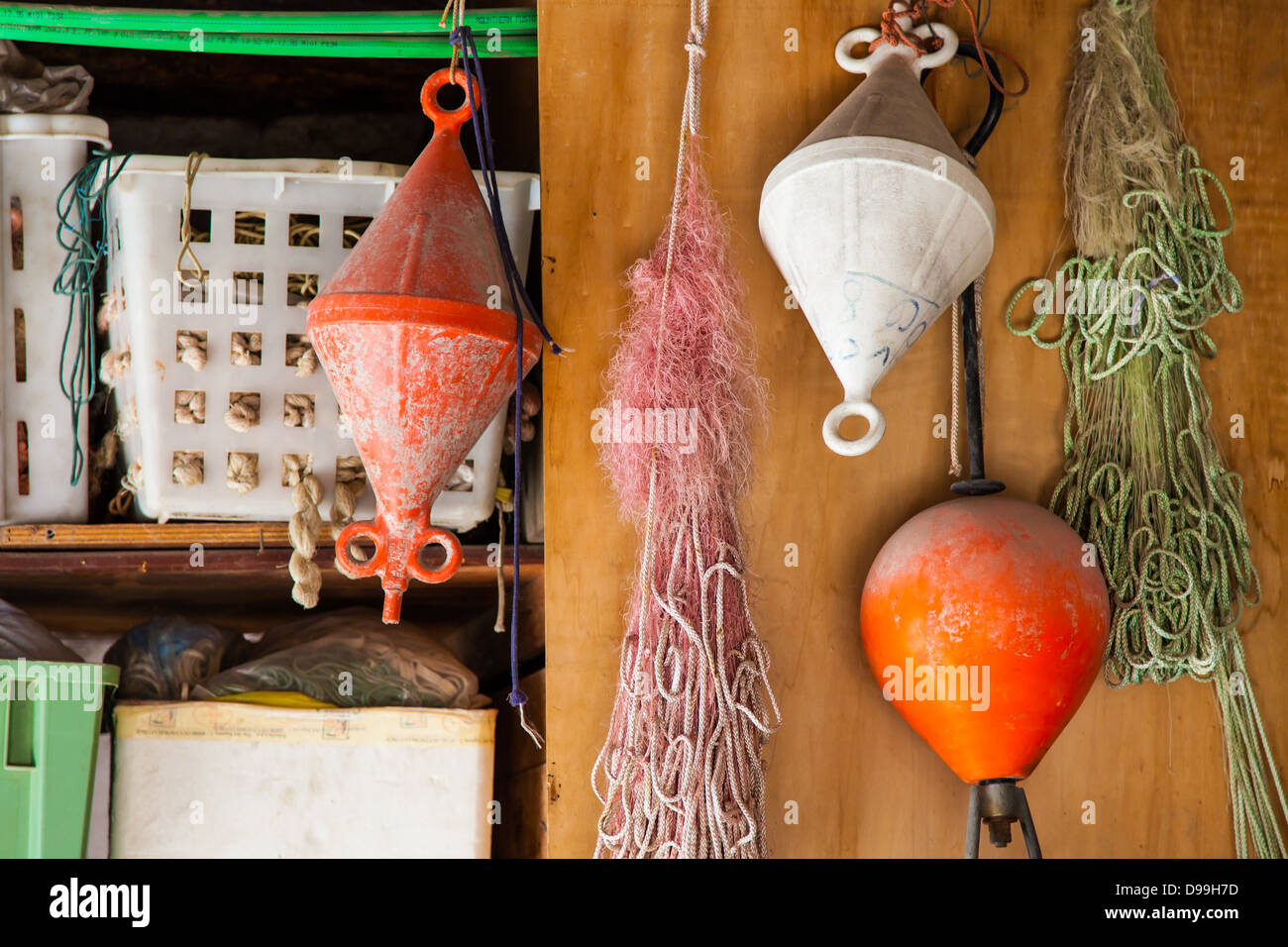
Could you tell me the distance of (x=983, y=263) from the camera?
1.51 m

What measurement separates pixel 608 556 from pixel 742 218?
0.55 metres

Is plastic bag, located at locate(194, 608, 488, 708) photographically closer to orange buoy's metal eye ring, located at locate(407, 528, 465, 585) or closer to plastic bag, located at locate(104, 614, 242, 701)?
plastic bag, located at locate(104, 614, 242, 701)

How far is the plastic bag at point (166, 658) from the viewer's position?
1647mm

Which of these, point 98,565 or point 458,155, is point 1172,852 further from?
point 98,565

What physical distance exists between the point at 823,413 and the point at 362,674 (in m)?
0.81

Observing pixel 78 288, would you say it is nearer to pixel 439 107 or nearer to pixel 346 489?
pixel 346 489

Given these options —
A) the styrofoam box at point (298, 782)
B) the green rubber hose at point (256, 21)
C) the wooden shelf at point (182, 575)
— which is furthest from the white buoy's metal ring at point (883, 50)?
the styrofoam box at point (298, 782)

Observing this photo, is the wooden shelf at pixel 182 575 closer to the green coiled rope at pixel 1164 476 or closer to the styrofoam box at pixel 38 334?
the styrofoam box at pixel 38 334

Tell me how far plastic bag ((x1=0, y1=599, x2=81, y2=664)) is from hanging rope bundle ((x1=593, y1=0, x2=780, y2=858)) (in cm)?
84

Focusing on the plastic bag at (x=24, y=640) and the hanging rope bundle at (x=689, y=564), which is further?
the plastic bag at (x=24, y=640)

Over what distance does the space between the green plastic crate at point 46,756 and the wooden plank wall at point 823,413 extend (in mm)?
639

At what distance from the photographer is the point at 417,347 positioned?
131cm

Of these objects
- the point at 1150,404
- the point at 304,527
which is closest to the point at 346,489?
the point at 304,527

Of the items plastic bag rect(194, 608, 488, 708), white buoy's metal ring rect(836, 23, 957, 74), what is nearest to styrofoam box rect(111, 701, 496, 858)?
plastic bag rect(194, 608, 488, 708)
